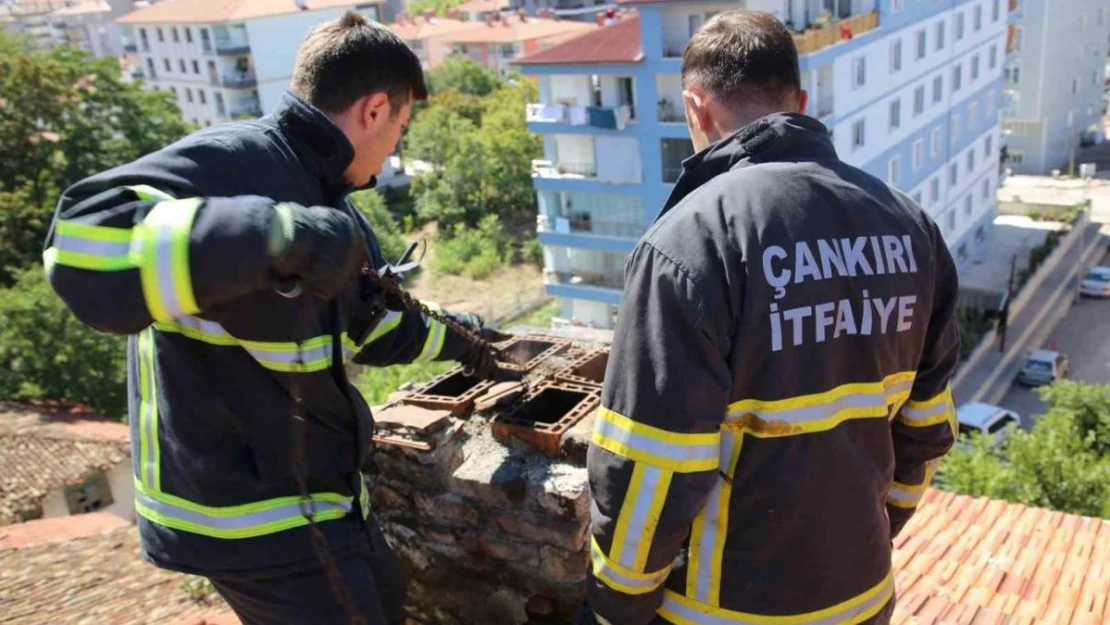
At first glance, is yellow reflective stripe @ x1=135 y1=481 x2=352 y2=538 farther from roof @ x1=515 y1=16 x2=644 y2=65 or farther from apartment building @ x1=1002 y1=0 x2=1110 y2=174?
apartment building @ x1=1002 y1=0 x2=1110 y2=174

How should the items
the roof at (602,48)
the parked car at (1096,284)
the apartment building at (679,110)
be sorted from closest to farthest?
the apartment building at (679,110) < the roof at (602,48) < the parked car at (1096,284)

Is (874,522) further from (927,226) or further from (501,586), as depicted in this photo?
(501,586)

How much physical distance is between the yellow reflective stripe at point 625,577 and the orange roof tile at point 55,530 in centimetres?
619

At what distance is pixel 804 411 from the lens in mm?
2092

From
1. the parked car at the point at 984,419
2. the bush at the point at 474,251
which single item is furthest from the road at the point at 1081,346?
the bush at the point at 474,251

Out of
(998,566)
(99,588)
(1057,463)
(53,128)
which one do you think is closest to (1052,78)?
(1057,463)

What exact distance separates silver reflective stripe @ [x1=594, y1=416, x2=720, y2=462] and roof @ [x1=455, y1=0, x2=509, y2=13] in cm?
5692

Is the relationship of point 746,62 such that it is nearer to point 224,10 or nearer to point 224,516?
point 224,516

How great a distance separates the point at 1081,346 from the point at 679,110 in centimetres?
1153

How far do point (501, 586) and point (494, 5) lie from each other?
58.2m

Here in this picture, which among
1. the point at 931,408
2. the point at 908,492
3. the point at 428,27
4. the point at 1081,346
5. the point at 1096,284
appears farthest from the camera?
the point at 428,27

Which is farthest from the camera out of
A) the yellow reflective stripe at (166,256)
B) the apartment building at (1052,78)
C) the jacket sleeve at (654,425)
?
the apartment building at (1052,78)

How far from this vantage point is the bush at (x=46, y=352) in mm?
15453

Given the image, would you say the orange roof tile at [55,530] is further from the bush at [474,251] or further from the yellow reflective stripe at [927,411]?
the bush at [474,251]
